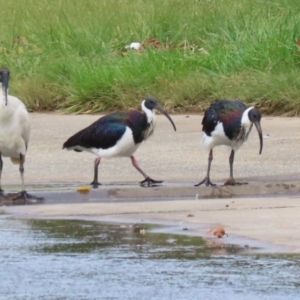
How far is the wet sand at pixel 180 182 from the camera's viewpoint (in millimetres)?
7160

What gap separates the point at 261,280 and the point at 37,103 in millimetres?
8933

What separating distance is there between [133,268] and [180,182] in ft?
11.2

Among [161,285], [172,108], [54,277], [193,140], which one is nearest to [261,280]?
[161,285]

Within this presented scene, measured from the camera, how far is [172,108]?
44.0ft

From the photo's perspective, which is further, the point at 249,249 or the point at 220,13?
the point at 220,13

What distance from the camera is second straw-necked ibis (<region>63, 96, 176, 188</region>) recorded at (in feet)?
30.3

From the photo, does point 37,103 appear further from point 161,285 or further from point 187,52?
point 161,285

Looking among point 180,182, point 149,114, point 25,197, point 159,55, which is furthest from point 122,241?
point 159,55

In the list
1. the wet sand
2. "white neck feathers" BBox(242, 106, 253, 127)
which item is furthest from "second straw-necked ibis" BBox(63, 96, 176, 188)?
"white neck feathers" BBox(242, 106, 253, 127)

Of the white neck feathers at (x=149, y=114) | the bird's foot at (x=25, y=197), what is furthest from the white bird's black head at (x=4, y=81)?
the white neck feathers at (x=149, y=114)

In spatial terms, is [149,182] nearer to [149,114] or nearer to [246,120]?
[149,114]

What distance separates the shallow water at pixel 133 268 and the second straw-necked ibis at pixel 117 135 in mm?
2384

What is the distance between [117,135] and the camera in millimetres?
9242

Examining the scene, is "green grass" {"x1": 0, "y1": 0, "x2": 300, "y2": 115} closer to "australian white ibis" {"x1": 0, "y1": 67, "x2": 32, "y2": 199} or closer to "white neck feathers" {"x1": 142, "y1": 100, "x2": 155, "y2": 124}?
"white neck feathers" {"x1": 142, "y1": 100, "x2": 155, "y2": 124}
